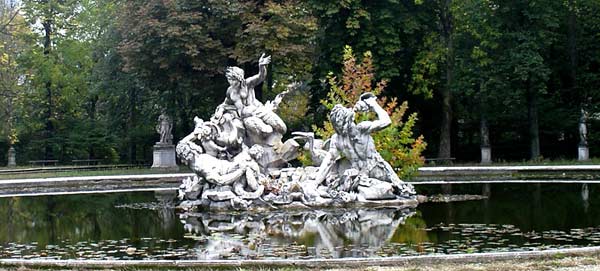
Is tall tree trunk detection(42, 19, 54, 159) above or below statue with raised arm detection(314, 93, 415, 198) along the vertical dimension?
above

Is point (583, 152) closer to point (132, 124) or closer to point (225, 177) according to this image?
point (225, 177)

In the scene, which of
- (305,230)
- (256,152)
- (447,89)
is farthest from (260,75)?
(447,89)

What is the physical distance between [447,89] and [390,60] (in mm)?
4125

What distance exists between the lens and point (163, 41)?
104ft

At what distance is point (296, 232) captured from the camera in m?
13.5

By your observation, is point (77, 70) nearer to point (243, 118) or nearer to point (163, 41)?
point (163, 41)

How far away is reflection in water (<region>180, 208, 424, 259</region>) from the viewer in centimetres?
1140

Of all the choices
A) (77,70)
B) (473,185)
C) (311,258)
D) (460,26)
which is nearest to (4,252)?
(311,258)

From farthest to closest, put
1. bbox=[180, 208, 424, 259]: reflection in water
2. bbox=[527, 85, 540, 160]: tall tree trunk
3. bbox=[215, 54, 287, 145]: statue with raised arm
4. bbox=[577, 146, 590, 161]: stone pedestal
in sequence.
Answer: bbox=[577, 146, 590, 161]: stone pedestal
bbox=[527, 85, 540, 160]: tall tree trunk
bbox=[215, 54, 287, 145]: statue with raised arm
bbox=[180, 208, 424, 259]: reflection in water

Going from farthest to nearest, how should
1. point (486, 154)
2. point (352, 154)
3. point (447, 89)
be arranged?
point (447, 89), point (486, 154), point (352, 154)

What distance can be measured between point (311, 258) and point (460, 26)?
2723 centimetres

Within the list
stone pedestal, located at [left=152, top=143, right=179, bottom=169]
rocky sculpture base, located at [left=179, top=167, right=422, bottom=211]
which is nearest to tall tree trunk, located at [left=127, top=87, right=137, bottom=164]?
stone pedestal, located at [left=152, top=143, right=179, bottom=169]

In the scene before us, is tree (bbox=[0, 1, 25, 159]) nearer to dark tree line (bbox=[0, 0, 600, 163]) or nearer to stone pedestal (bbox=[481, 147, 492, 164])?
dark tree line (bbox=[0, 0, 600, 163])

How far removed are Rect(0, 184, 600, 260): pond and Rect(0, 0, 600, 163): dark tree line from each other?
45.5ft
